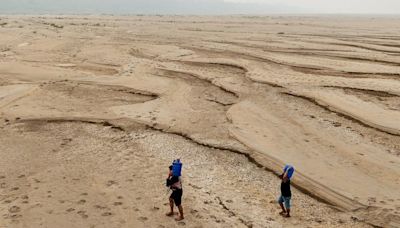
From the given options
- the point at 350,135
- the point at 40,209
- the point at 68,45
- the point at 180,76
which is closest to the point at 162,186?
the point at 40,209

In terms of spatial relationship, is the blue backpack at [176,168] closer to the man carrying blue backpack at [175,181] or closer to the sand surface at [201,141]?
the man carrying blue backpack at [175,181]

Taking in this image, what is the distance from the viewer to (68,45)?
149 feet

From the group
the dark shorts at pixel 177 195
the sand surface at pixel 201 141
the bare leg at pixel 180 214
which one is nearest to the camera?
the dark shorts at pixel 177 195

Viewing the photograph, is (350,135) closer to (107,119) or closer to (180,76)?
(107,119)

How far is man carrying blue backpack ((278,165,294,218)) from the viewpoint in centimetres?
1207

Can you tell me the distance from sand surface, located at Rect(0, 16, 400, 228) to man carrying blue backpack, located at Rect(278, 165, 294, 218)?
14.3 inches

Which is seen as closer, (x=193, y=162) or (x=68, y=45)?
(x=193, y=162)

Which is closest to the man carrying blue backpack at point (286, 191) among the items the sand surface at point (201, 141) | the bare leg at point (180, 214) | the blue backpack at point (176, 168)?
the sand surface at point (201, 141)

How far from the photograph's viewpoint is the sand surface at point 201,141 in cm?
1280

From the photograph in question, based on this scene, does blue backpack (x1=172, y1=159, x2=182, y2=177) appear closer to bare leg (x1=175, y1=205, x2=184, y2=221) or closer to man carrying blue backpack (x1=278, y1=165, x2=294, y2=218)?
bare leg (x1=175, y1=205, x2=184, y2=221)

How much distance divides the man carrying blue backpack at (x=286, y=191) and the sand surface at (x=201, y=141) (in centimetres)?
36

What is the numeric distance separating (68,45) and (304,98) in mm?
30192

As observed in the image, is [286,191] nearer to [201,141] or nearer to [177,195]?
[177,195]

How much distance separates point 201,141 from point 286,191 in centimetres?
656
